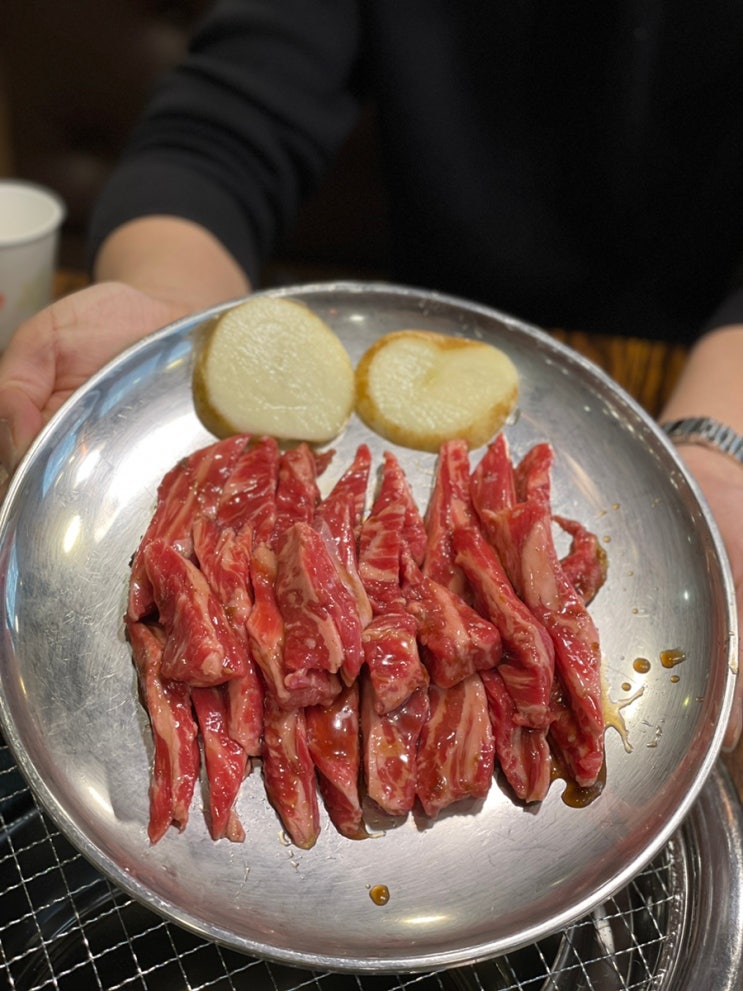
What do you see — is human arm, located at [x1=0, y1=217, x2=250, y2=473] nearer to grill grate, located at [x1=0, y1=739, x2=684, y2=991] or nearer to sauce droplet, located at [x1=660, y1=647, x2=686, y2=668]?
grill grate, located at [x1=0, y1=739, x2=684, y2=991]

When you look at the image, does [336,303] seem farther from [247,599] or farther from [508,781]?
[508,781]

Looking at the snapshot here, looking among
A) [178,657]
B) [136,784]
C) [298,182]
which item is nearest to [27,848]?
[136,784]

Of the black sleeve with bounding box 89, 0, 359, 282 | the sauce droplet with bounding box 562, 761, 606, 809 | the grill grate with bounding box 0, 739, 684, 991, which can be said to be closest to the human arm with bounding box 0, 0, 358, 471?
the black sleeve with bounding box 89, 0, 359, 282

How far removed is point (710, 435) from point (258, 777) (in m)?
1.48

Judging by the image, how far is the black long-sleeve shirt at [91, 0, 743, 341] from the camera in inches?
108

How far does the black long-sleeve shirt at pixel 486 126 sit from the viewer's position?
9.01 feet

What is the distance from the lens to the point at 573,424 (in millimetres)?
2273

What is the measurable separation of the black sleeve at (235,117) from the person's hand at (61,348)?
2.33ft

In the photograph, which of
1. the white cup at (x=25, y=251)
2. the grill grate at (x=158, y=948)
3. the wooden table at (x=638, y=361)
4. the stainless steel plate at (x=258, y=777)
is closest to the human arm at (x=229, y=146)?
the white cup at (x=25, y=251)

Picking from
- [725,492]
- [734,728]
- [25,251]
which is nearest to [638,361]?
[725,492]

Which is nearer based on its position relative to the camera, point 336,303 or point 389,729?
point 389,729

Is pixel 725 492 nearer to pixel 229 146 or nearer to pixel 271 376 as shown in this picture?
pixel 271 376

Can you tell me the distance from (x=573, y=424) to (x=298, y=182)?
1.55m

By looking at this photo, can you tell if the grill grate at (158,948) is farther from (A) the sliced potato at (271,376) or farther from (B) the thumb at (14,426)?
(A) the sliced potato at (271,376)
